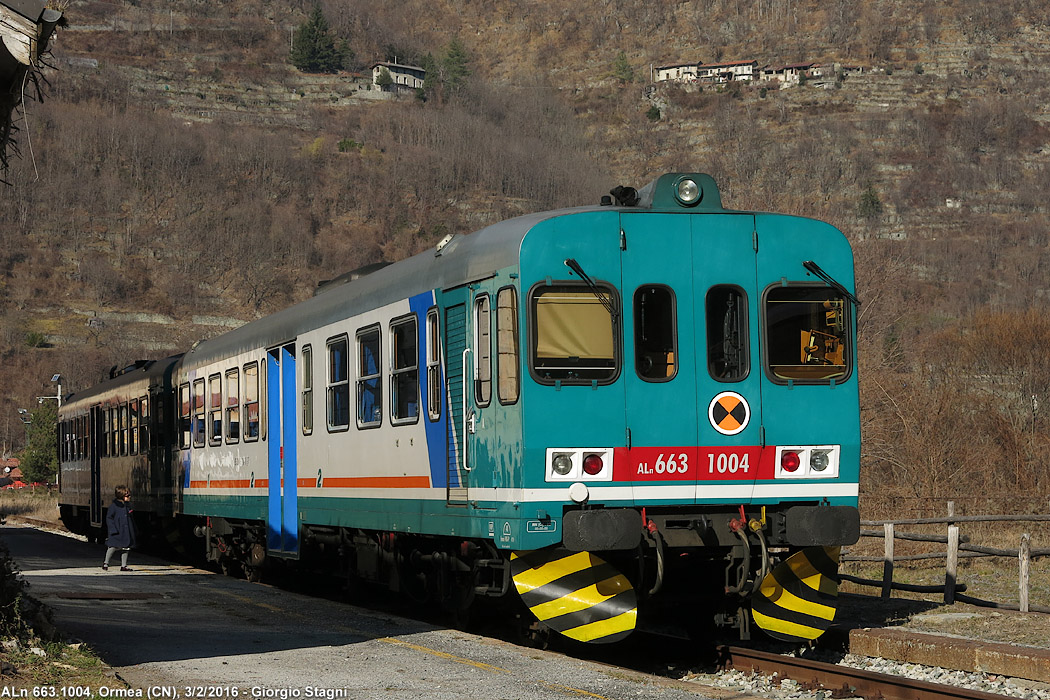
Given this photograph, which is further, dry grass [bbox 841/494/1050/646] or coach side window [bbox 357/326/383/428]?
coach side window [bbox 357/326/383/428]

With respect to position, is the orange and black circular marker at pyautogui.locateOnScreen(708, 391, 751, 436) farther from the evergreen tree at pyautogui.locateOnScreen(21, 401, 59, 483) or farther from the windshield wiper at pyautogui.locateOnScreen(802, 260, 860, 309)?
the evergreen tree at pyautogui.locateOnScreen(21, 401, 59, 483)

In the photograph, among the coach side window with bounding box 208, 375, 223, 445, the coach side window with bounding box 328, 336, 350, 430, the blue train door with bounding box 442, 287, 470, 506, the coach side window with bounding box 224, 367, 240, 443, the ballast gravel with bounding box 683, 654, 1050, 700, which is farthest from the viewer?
the coach side window with bounding box 208, 375, 223, 445

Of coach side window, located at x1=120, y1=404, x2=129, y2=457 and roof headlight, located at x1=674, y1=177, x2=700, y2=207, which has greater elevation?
roof headlight, located at x1=674, y1=177, x2=700, y2=207

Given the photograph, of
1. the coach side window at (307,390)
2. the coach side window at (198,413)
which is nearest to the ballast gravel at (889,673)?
the coach side window at (307,390)

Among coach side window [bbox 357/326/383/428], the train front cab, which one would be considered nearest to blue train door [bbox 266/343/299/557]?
coach side window [bbox 357/326/383/428]

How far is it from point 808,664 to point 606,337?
2.86m

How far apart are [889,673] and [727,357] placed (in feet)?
9.15

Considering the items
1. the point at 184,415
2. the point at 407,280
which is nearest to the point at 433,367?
the point at 407,280

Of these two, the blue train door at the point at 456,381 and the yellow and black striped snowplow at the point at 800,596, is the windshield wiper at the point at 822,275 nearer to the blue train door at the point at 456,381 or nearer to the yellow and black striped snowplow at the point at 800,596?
the yellow and black striped snowplow at the point at 800,596

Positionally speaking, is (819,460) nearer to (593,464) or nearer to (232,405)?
(593,464)

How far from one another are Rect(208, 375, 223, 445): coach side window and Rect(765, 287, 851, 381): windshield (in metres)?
10.5

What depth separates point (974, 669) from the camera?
446 inches

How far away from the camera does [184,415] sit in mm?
22828

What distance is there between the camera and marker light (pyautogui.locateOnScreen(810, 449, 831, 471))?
1170 centimetres
